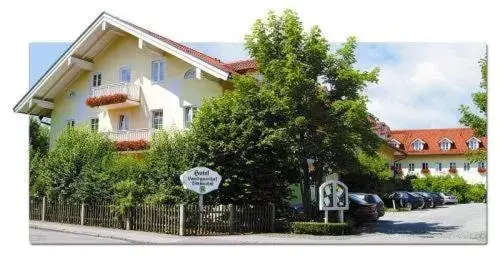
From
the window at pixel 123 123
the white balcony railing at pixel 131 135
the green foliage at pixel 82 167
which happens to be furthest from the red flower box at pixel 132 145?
the window at pixel 123 123

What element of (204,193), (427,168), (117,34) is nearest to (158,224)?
(204,193)

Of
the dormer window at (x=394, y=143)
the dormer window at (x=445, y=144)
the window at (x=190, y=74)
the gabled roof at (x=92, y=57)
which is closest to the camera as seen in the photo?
the dormer window at (x=445, y=144)

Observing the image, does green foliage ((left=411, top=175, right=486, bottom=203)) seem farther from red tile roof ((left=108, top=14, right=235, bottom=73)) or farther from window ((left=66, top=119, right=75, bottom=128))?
window ((left=66, top=119, right=75, bottom=128))

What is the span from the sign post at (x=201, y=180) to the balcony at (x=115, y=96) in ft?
8.12

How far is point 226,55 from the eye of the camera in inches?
563

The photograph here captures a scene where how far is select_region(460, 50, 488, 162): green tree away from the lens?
13.1 meters

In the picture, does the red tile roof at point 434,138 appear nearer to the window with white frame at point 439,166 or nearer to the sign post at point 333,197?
the window with white frame at point 439,166

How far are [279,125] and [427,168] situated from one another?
3483mm

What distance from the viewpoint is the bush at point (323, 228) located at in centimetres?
1408

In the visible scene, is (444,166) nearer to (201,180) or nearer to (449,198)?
(449,198)

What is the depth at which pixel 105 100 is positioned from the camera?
51.5 ft

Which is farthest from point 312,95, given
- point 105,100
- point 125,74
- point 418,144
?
point 105,100

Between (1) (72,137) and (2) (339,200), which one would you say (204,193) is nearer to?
(2) (339,200)

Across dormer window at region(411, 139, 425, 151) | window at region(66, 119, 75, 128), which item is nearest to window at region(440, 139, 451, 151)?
dormer window at region(411, 139, 425, 151)
